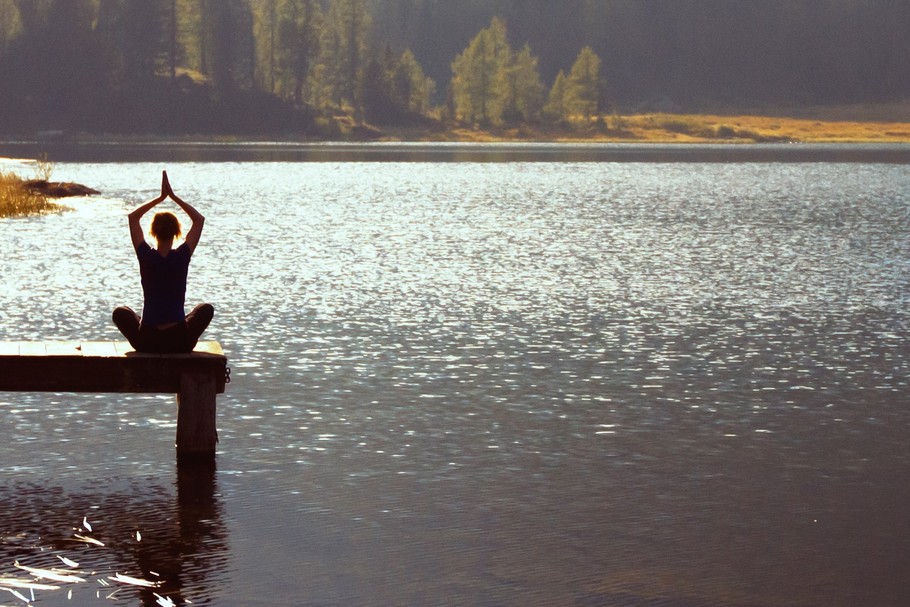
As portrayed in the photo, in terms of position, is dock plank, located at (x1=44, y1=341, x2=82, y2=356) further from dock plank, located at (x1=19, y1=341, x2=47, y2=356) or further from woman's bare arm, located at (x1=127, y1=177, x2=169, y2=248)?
woman's bare arm, located at (x1=127, y1=177, x2=169, y2=248)

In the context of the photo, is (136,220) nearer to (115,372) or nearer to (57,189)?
(115,372)

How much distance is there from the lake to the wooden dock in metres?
0.85

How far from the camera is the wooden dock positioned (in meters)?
14.4

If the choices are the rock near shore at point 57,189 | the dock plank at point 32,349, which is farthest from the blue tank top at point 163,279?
the rock near shore at point 57,189

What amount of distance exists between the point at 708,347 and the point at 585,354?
6.84 feet

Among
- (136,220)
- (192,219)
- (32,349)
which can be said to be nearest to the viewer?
(32,349)

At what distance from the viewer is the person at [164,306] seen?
1472 centimetres

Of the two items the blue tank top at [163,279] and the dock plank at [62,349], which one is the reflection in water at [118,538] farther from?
the blue tank top at [163,279]

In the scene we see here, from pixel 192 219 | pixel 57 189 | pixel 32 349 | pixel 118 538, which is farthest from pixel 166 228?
pixel 57 189

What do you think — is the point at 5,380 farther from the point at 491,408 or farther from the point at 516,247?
the point at 516,247

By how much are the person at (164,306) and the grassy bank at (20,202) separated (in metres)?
42.3

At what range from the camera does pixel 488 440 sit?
53.7 feet

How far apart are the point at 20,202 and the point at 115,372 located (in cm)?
4488

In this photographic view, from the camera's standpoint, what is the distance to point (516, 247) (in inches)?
1715
